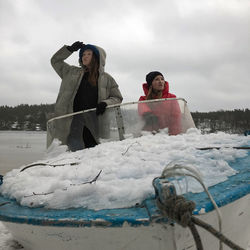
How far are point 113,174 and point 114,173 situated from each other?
3 cm

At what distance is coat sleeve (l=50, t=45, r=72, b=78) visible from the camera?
337 centimetres

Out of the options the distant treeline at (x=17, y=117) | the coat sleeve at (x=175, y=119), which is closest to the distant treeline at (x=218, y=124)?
the coat sleeve at (x=175, y=119)

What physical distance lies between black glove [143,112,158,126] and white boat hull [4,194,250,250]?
4.32 ft

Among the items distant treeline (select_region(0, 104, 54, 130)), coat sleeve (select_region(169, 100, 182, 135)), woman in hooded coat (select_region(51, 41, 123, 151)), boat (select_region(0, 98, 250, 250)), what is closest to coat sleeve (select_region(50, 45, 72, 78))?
woman in hooded coat (select_region(51, 41, 123, 151))

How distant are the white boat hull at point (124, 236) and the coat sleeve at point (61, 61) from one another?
7.59 ft

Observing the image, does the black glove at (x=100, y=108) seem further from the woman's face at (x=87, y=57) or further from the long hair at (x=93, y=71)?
the woman's face at (x=87, y=57)

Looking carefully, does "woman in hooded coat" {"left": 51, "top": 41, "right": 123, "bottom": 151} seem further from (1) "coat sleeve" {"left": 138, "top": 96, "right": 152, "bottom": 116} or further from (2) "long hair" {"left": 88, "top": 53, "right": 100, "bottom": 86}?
(1) "coat sleeve" {"left": 138, "top": 96, "right": 152, "bottom": 116}

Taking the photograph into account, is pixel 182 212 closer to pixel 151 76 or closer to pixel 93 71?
pixel 93 71

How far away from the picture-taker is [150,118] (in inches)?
106

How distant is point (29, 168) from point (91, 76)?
1547mm

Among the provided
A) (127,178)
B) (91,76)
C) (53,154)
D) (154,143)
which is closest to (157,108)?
(154,143)

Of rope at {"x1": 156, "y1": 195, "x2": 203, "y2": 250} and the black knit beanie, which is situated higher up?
the black knit beanie

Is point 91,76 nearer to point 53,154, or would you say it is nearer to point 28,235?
point 53,154

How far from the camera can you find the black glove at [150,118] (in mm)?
2662
